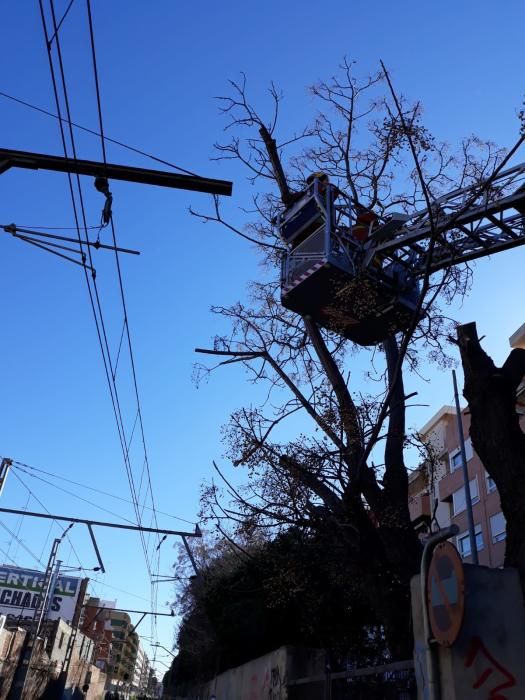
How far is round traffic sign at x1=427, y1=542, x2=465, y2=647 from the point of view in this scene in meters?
4.87

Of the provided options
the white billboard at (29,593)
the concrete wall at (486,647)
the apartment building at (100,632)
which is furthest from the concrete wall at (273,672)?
the apartment building at (100,632)

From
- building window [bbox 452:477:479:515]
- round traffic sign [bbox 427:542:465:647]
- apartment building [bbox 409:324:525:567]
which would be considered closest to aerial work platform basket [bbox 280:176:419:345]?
round traffic sign [bbox 427:542:465:647]

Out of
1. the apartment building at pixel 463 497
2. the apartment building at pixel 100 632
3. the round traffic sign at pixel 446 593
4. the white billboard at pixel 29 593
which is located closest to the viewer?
the round traffic sign at pixel 446 593

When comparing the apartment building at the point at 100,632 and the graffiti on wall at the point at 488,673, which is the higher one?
the apartment building at the point at 100,632

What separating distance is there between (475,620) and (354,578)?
4.94 metres

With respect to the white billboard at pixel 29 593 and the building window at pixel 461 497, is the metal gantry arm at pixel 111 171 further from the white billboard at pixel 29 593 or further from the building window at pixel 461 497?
the white billboard at pixel 29 593

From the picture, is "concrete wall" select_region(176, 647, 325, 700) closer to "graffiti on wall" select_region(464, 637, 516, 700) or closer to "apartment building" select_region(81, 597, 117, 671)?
"graffiti on wall" select_region(464, 637, 516, 700)

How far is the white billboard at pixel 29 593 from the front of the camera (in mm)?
64312

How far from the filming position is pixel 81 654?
57.4m

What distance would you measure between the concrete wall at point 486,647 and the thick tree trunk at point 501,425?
0.78m

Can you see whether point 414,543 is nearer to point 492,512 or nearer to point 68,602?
point 492,512

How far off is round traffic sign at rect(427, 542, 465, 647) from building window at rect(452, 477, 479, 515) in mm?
28936

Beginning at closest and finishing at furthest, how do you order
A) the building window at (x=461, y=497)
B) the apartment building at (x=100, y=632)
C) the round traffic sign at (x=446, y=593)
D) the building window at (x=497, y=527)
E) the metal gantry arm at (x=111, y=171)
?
the round traffic sign at (x=446, y=593)
the metal gantry arm at (x=111, y=171)
the building window at (x=497, y=527)
the building window at (x=461, y=497)
the apartment building at (x=100, y=632)

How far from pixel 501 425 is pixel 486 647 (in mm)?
2619
